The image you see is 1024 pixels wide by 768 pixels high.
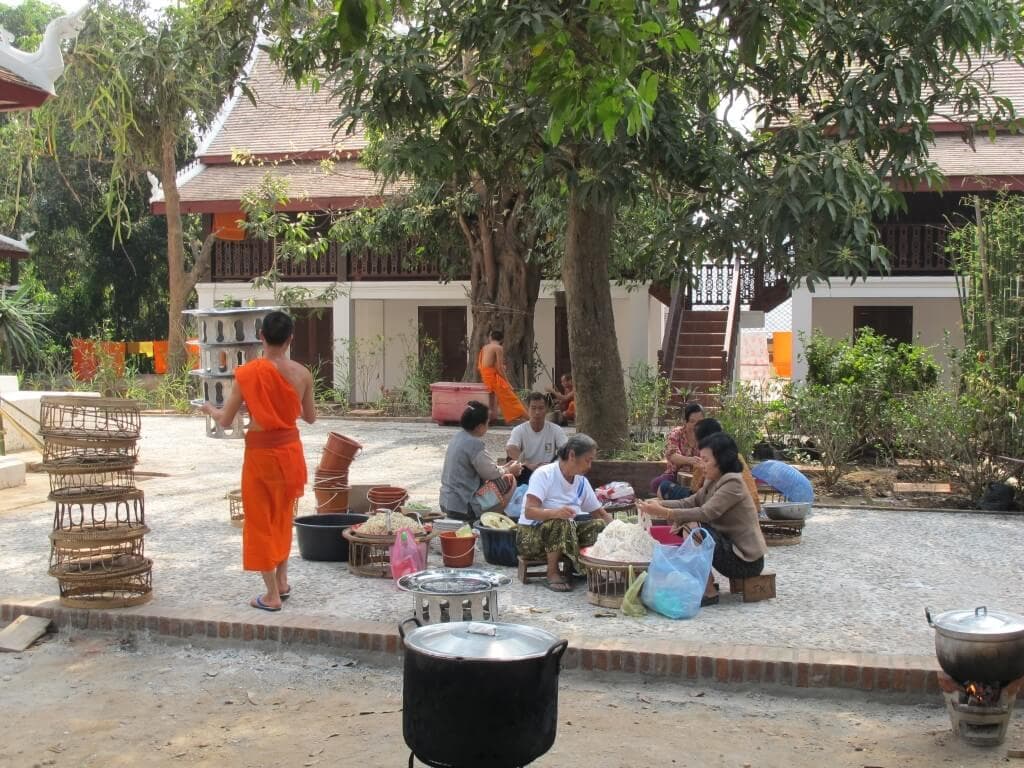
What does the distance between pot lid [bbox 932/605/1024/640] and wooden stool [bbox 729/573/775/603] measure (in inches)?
73.8

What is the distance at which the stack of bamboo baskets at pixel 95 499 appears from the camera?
6164mm

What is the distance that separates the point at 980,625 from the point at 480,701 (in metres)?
2.27

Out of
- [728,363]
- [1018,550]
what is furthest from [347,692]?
[728,363]

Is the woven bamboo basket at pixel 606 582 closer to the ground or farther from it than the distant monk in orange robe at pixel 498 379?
closer to the ground

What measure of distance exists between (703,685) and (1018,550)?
12.5ft

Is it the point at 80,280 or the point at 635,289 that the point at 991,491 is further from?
the point at 80,280

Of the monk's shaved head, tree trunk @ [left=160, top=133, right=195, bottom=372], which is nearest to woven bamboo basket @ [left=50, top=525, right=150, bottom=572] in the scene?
the monk's shaved head

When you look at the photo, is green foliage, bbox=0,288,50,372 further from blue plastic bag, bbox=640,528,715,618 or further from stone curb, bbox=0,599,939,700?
blue plastic bag, bbox=640,528,715,618

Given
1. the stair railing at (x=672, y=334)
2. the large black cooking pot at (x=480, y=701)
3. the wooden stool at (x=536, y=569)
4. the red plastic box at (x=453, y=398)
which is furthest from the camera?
the stair railing at (x=672, y=334)

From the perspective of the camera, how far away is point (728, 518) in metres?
6.41

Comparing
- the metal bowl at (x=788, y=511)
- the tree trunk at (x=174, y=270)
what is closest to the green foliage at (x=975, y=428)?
the metal bowl at (x=788, y=511)

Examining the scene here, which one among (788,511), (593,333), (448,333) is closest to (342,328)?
(448,333)

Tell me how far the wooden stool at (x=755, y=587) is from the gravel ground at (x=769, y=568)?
0.05 meters

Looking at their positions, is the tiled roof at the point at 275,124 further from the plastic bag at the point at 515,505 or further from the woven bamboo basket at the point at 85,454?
the woven bamboo basket at the point at 85,454
